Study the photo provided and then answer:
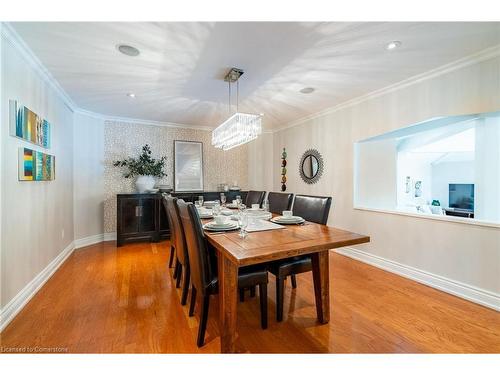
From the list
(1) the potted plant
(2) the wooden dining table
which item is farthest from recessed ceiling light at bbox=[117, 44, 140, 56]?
(1) the potted plant

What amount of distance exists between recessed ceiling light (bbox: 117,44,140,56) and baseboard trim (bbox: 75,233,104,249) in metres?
3.38

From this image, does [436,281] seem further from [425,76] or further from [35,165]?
[35,165]

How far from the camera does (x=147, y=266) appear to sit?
3137 mm

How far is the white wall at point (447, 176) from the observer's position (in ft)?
18.6

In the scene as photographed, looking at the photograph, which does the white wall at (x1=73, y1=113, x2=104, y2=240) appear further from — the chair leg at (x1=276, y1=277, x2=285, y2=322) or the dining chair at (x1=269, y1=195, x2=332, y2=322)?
the chair leg at (x1=276, y1=277, x2=285, y2=322)

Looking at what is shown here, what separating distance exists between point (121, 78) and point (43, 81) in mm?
807

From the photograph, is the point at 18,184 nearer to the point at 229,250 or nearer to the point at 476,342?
the point at 229,250

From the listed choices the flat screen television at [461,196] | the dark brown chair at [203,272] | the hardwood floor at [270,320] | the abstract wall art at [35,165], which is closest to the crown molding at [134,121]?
the abstract wall art at [35,165]

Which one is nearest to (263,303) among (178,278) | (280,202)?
(178,278)

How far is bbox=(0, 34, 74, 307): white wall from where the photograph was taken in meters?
1.86

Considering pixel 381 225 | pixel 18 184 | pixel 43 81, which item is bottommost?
pixel 381 225
